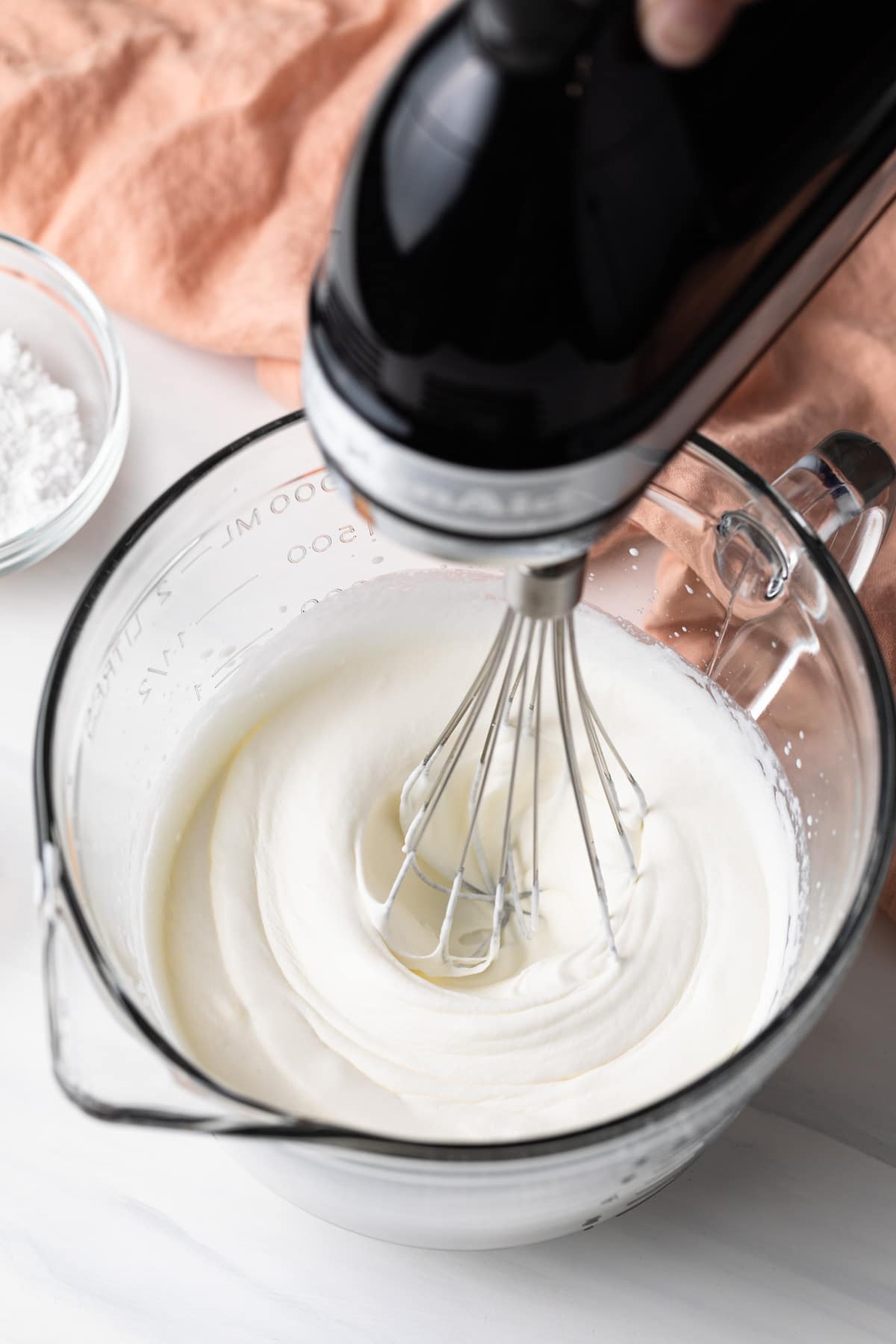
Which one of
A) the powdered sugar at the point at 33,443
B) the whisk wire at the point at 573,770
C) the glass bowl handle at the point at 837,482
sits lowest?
the powdered sugar at the point at 33,443

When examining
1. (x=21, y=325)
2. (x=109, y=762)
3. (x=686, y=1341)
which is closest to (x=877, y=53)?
(x=109, y=762)

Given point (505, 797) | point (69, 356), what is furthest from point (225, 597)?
point (69, 356)

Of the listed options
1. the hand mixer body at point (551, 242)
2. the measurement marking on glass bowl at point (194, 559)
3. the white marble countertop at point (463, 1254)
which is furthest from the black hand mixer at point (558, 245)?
the white marble countertop at point (463, 1254)

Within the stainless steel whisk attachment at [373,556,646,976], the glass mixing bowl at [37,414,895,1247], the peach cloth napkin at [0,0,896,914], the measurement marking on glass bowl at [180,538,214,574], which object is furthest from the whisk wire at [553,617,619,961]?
the peach cloth napkin at [0,0,896,914]

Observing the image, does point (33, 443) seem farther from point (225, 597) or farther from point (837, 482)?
point (837, 482)

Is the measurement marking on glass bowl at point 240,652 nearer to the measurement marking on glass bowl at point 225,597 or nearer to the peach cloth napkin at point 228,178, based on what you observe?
the measurement marking on glass bowl at point 225,597

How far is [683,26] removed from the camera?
0.33 metres

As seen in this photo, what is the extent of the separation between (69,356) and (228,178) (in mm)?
180

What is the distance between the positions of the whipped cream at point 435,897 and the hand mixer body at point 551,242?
357mm

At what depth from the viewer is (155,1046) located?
1.79 feet

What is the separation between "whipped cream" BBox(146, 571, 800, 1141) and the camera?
2.25ft

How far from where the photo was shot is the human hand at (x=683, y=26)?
333mm

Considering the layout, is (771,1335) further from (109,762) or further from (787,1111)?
(109,762)

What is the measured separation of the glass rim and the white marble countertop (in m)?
0.21
